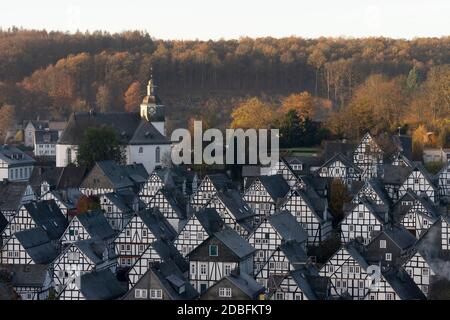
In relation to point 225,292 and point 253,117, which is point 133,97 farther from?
point 225,292

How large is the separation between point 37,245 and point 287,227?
10212 millimetres

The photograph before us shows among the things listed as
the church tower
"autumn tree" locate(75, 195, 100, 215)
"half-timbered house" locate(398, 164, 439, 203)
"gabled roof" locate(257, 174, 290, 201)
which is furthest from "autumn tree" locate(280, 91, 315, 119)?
"autumn tree" locate(75, 195, 100, 215)

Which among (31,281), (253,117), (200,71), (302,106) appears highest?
(302,106)

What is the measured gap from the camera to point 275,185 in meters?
53.9

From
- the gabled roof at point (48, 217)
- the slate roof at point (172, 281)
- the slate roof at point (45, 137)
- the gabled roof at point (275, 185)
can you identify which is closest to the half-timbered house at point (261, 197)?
the gabled roof at point (275, 185)

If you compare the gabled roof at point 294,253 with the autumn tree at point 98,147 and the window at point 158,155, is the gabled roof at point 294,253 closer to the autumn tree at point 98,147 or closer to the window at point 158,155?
the autumn tree at point 98,147

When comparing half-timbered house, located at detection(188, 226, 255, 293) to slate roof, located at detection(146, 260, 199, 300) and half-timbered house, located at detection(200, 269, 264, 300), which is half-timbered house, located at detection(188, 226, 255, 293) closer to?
slate roof, located at detection(146, 260, 199, 300)

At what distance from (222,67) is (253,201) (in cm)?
6177

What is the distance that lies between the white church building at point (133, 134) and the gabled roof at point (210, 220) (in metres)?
22.3

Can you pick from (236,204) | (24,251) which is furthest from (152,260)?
(236,204)

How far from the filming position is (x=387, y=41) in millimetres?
116375

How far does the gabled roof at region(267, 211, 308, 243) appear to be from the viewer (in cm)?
4500

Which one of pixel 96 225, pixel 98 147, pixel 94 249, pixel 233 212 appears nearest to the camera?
pixel 94 249

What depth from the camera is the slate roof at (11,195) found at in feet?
178
